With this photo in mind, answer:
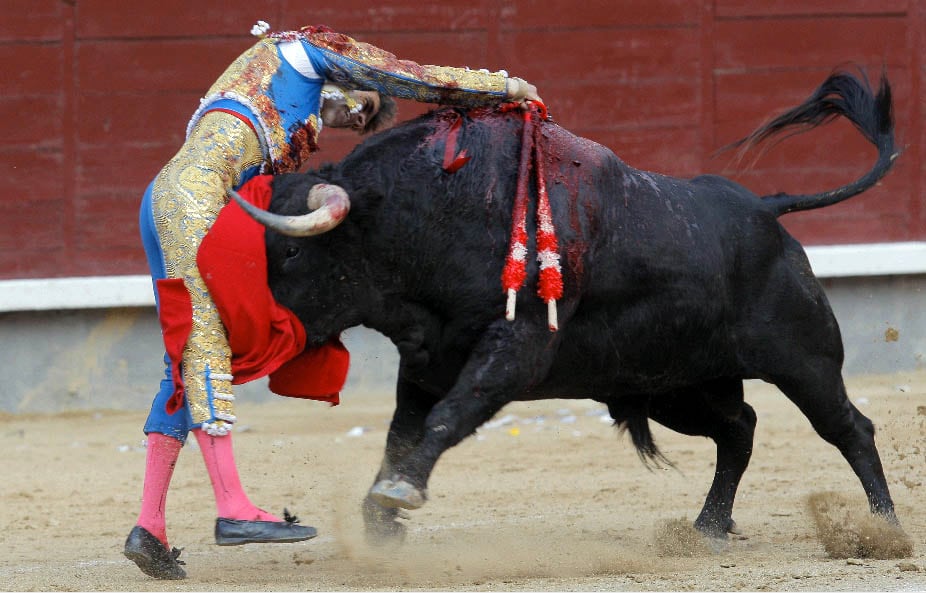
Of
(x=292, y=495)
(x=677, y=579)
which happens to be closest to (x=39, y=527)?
(x=292, y=495)

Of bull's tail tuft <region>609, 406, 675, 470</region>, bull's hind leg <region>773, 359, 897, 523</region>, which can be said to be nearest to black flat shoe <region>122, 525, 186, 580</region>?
bull's tail tuft <region>609, 406, 675, 470</region>

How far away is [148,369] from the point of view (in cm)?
687

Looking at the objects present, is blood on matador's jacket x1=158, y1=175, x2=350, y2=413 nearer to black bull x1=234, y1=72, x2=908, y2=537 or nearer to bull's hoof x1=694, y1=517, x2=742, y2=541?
black bull x1=234, y1=72, x2=908, y2=537

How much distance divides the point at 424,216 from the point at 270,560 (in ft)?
3.90

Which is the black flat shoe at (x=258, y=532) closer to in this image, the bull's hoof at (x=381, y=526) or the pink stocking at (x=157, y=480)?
the pink stocking at (x=157, y=480)

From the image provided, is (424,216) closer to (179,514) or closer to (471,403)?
(471,403)

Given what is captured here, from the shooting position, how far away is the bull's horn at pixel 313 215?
3449 millimetres

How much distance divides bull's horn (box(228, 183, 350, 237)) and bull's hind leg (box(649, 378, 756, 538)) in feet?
4.76

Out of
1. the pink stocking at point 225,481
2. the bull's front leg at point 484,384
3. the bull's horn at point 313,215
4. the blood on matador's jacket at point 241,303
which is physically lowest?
the pink stocking at point 225,481

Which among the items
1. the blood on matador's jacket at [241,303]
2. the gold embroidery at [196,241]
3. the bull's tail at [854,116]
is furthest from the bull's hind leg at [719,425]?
the gold embroidery at [196,241]

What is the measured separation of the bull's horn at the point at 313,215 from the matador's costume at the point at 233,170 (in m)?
0.15

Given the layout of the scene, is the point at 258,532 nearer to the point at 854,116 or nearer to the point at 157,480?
the point at 157,480

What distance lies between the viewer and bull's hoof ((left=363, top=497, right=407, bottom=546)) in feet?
13.1

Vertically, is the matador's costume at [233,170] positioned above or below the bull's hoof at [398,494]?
above
